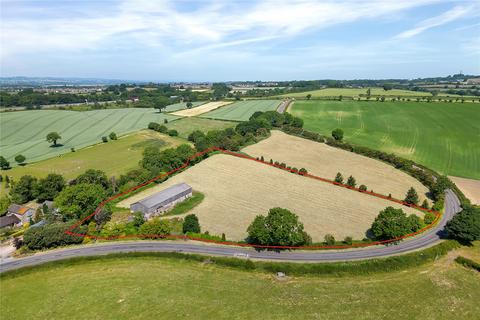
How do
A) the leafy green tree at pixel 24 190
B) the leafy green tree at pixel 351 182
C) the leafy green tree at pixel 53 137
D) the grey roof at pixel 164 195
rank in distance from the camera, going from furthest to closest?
the leafy green tree at pixel 53 137
the leafy green tree at pixel 351 182
the leafy green tree at pixel 24 190
the grey roof at pixel 164 195

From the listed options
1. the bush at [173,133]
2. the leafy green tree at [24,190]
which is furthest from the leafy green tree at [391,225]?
the bush at [173,133]

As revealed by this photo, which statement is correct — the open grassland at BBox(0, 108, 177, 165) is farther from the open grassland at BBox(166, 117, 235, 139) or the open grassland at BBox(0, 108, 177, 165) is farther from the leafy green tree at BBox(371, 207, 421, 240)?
the leafy green tree at BBox(371, 207, 421, 240)

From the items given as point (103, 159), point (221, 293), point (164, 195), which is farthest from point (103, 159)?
point (221, 293)

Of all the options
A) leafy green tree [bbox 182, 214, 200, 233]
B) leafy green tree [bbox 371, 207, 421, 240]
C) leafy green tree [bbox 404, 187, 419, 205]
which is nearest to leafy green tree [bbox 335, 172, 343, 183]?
leafy green tree [bbox 404, 187, 419, 205]

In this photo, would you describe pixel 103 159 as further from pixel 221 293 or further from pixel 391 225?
pixel 391 225

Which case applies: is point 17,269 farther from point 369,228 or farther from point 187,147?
point 369,228

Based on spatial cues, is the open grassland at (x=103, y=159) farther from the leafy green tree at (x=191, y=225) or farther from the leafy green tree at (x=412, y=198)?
the leafy green tree at (x=412, y=198)

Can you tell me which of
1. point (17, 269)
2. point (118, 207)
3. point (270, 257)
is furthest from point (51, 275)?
point (270, 257)
